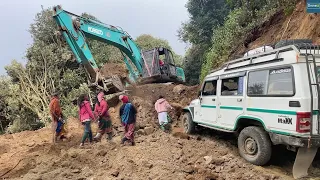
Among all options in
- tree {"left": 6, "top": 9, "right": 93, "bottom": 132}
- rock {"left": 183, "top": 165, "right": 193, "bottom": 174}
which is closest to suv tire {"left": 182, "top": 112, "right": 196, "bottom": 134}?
rock {"left": 183, "top": 165, "right": 193, "bottom": 174}

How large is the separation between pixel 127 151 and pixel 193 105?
2.60 metres

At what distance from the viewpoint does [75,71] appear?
16.5 m

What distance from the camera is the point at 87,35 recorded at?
37.1ft

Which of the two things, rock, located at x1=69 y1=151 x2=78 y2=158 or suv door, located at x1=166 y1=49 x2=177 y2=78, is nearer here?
rock, located at x1=69 y1=151 x2=78 y2=158

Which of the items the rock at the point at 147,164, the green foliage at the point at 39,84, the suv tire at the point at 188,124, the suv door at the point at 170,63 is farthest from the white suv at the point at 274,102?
the green foliage at the point at 39,84

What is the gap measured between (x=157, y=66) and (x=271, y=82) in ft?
25.8

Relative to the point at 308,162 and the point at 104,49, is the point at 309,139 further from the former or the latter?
the point at 104,49

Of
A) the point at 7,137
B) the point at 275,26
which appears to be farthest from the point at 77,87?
the point at 275,26

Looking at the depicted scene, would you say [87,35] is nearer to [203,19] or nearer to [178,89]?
[178,89]

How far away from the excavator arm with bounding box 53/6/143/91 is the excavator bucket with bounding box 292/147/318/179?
745 cm

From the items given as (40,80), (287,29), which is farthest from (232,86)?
(40,80)

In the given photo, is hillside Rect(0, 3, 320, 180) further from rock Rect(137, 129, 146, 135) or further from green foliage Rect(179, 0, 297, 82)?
green foliage Rect(179, 0, 297, 82)

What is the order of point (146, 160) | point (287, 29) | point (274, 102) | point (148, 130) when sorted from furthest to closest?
1. point (287, 29)
2. point (148, 130)
3. point (146, 160)
4. point (274, 102)

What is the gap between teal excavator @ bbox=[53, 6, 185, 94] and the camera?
10152 mm
